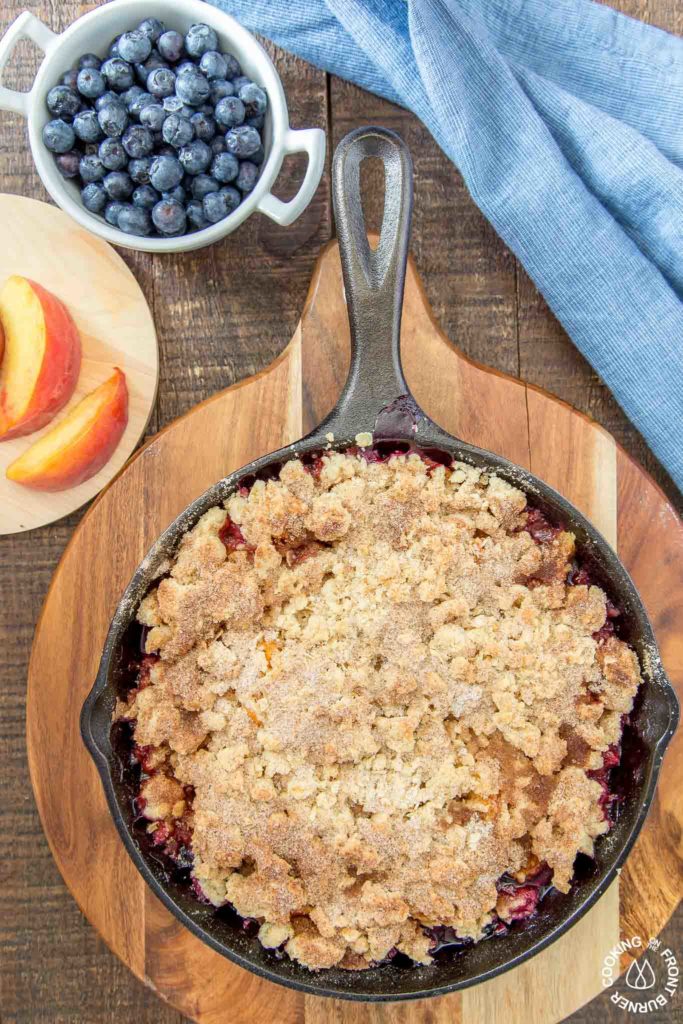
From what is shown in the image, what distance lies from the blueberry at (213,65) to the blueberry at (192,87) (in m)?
0.02

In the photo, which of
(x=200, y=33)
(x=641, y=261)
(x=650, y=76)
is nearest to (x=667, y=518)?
(x=641, y=261)

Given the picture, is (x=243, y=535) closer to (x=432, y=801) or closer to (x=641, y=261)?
(x=432, y=801)

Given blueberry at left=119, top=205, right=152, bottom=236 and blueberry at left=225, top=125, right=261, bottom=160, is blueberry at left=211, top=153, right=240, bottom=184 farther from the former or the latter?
blueberry at left=119, top=205, right=152, bottom=236

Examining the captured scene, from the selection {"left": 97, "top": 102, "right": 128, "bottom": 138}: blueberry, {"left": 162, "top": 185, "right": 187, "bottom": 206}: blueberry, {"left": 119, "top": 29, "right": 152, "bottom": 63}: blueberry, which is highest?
{"left": 119, "top": 29, "right": 152, "bottom": 63}: blueberry

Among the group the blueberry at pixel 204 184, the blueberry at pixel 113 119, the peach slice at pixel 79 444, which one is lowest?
the peach slice at pixel 79 444

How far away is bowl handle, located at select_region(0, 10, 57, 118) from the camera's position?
147 centimetres

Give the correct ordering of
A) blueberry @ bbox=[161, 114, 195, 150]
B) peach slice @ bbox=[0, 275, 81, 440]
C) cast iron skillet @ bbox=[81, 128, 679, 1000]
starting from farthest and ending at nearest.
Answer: peach slice @ bbox=[0, 275, 81, 440] → blueberry @ bbox=[161, 114, 195, 150] → cast iron skillet @ bbox=[81, 128, 679, 1000]

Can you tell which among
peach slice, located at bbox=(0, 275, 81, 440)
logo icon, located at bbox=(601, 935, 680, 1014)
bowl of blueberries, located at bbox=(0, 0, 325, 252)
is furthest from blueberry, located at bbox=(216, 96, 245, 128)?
logo icon, located at bbox=(601, 935, 680, 1014)

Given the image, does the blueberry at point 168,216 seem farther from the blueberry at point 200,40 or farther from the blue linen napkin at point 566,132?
the blue linen napkin at point 566,132

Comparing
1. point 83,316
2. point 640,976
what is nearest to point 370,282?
point 83,316

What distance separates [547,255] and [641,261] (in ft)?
0.56

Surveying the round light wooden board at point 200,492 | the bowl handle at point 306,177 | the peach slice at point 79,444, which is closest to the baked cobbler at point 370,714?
the round light wooden board at point 200,492

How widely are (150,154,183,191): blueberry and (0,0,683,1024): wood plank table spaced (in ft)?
0.74

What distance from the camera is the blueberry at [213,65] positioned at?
148 centimetres
